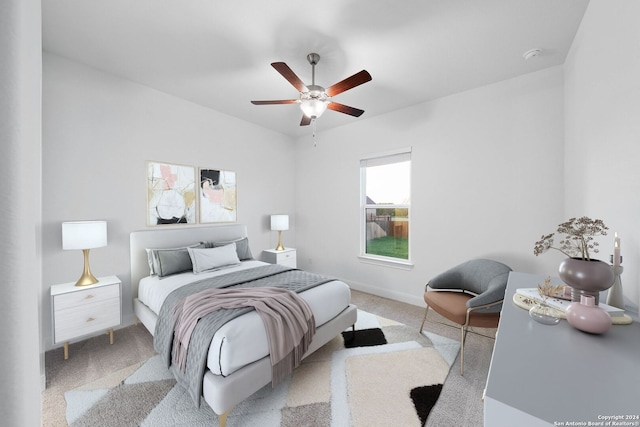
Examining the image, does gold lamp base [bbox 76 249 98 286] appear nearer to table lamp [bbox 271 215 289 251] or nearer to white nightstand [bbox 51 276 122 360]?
white nightstand [bbox 51 276 122 360]

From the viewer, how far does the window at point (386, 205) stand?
3760 mm

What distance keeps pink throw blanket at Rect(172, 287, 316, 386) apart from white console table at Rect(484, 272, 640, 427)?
55.0 inches

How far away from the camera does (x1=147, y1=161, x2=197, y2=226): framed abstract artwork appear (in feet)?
10.3

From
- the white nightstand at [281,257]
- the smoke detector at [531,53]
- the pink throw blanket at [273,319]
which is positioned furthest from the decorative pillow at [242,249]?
the smoke detector at [531,53]

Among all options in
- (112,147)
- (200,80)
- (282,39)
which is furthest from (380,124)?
(112,147)

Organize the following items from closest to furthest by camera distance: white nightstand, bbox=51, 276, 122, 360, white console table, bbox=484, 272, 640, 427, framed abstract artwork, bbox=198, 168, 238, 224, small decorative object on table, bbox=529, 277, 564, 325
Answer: white console table, bbox=484, 272, 640, 427
small decorative object on table, bbox=529, 277, 564, 325
white nightstand, bbox=51, 276, 122, 360
framed abstract artwork, bbox=198, 168, 238, 224

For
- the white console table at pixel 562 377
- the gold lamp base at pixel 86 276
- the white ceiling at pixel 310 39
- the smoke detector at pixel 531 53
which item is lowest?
the gold lamp base at pixel 86 276

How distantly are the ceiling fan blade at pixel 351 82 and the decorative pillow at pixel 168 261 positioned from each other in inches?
96.0

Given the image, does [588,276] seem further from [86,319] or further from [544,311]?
[86,319]

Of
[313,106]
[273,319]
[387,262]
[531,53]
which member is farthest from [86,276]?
[531,53]

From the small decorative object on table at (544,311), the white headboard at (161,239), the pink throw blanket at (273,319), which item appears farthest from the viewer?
the white headboard at (161,239)

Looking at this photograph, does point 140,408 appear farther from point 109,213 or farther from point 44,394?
point 109,213

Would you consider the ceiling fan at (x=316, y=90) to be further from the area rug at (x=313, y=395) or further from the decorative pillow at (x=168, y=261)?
the area rug at (x=313, y=395)

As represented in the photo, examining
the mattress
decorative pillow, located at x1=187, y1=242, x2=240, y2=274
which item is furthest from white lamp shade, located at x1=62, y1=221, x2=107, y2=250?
decorative pillow, located at x1=187, y1=242, x2=240, y2=274
